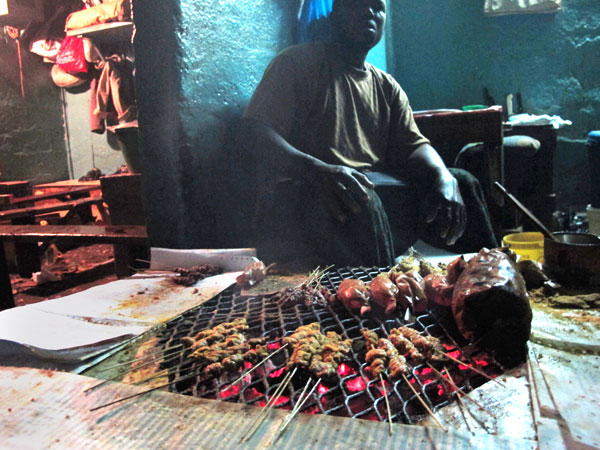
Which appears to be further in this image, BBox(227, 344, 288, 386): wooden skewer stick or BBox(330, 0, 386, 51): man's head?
BBox(330, 0, 386, 51): man's head

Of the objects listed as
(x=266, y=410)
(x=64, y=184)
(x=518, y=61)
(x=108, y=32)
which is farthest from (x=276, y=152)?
(x=64, y=184)

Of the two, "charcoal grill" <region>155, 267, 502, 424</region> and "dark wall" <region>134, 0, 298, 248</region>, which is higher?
"dark wall" <region>134, 0, 298, 248</region>

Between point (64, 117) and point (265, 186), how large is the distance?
10031 mm

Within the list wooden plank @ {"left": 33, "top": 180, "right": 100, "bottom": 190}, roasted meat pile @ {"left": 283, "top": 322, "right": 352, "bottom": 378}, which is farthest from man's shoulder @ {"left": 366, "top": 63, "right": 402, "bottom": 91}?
wooden plank @ {"left": 33, "top": 180, "right": 100, "bottom": 190}

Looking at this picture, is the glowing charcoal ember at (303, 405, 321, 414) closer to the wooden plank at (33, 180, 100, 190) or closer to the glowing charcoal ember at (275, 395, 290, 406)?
the glowing charcoal ember at (275, 395, 290, 406)

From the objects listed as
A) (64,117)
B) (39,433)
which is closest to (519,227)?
(39,433)

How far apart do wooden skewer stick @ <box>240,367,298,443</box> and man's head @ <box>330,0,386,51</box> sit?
3.62 meters

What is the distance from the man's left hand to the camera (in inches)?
167

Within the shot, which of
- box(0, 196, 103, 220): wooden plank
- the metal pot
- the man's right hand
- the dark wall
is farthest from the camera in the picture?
box(0, 196, 103, 220): wooden plank

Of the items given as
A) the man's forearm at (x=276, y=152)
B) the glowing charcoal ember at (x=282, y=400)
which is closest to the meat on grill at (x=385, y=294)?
the glowing charcoal ember at (x=282, y=400)

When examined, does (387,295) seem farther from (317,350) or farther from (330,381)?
(330,381)

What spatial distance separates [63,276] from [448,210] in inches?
254

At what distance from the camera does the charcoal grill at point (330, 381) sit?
1.95 metres

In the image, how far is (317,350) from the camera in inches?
89.0
